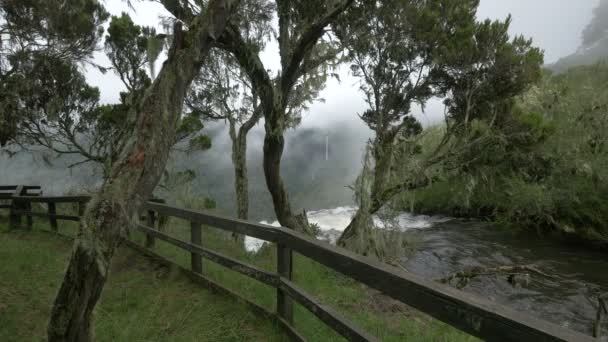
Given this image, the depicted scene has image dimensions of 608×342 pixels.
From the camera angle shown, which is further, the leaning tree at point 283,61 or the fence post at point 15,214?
the fence post at point 15,214

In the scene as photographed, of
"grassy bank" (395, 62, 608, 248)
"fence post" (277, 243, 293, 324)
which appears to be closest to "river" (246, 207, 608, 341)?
"grassy bank" (395, 62, 608, 248)

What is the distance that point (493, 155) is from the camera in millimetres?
10789

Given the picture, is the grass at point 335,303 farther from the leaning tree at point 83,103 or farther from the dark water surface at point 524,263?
the leaning tree at point 83,103

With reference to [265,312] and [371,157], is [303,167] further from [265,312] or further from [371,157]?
[265,312]

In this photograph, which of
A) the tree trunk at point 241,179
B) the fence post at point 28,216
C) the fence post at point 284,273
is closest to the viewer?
the fence post at point 284,273

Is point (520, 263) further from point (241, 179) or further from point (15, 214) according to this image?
point (15, 214)

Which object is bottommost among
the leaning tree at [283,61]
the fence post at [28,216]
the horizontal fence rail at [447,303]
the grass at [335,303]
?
the grass at [335,303]

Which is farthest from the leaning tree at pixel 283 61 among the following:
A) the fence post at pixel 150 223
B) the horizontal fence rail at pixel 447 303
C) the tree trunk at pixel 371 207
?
the horizontal fence rail at pixel 447 303

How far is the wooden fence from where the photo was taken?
1.54 m

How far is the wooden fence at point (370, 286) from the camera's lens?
154cm

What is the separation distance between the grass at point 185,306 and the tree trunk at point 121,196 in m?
1.20

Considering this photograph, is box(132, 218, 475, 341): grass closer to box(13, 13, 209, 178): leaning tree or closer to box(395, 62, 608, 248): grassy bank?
box(395, 62, 608, 248): grassy bank

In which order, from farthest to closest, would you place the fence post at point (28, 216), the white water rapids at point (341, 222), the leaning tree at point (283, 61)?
the white water rapids at point (341, 222), the fence post at point (28, 216), the leaning tree at point (283, 61)

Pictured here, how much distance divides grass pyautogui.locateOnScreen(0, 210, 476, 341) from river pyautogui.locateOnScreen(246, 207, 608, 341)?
3.36m
